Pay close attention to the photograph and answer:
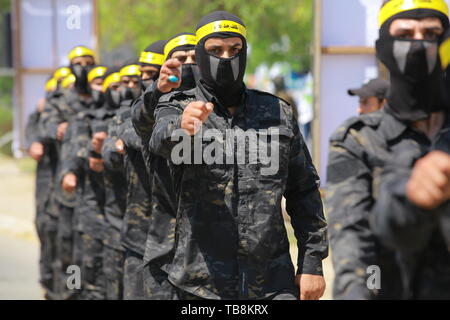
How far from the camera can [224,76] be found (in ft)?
15.2

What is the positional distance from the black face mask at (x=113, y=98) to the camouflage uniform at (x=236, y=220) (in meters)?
3.39

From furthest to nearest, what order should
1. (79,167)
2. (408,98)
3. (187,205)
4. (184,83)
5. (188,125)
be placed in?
1. (79,167)
2. (184,83)
3. (187,205)
4. (188,125)
5. (408,98)

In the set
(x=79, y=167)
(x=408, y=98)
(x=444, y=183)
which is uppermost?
(x=408, y=98)

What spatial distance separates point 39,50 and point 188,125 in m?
15.3

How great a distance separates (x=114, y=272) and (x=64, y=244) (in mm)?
2048

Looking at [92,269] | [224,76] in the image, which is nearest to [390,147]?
[224,76]

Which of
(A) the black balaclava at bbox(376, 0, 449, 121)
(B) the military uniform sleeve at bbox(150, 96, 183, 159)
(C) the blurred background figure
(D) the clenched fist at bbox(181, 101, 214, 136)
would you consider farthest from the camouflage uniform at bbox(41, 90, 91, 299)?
(A) the black balaclava at bbox(376, 0, 449, 121)

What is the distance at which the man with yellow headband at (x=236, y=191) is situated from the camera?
4.45 m

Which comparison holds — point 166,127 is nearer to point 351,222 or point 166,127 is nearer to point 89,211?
point 351,222

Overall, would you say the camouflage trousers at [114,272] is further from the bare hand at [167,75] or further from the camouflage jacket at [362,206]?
the camouflage jacket at [362,206]

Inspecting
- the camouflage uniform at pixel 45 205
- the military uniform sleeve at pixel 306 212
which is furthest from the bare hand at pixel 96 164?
the military uniform sleeve at pixel 306 212

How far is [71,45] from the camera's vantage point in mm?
18250

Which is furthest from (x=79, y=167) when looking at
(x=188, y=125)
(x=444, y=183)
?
(x=444, y=183)

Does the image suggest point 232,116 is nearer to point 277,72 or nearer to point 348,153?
point 348,153
